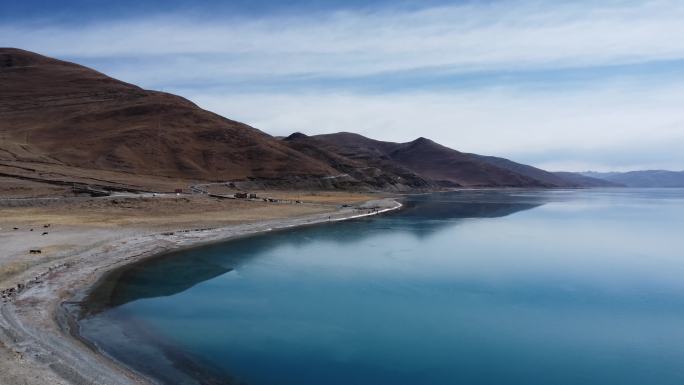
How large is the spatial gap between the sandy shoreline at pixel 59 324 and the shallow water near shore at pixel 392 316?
0.80 metres

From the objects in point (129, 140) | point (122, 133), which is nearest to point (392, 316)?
point (129, 140)

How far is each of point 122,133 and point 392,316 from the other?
309ft

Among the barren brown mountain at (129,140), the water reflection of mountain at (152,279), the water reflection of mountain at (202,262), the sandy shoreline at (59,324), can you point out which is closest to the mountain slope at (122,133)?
the barren brown mountain at (129,140)

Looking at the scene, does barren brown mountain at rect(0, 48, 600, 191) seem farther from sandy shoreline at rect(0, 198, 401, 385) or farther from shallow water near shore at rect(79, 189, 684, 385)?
shallow water near shore at rect(79, 189, 684, 385)

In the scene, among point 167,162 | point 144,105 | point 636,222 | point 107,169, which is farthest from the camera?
point 144,105

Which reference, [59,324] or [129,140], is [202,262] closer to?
[59,324]

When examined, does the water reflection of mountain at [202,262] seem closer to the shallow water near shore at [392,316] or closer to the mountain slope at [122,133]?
A: the shallow water near shore at [392,316]

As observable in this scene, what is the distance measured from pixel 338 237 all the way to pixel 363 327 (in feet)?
84.6

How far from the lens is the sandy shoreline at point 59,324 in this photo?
41.8 feet

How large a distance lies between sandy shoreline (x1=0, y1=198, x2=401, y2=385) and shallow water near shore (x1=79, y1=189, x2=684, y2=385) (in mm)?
796

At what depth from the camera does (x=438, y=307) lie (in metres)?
23.2

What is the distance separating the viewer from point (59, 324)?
1709 cm

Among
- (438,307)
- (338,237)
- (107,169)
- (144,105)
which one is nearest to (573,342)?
(438,307)

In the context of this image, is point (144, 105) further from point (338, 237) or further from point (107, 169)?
point (338, 237)
